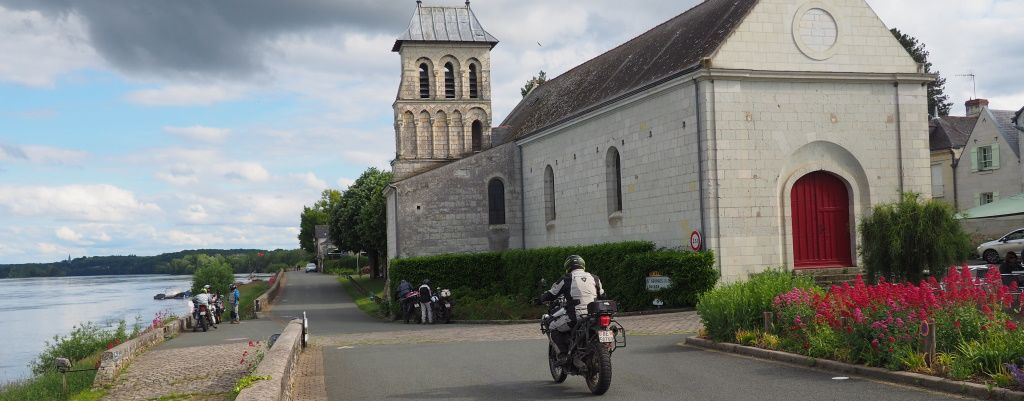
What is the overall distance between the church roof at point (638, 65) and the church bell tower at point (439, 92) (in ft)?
7.61

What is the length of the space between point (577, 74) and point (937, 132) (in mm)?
21224

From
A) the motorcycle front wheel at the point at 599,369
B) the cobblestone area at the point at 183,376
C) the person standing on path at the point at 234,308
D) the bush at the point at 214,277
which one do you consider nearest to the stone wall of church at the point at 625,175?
the person standing on path at the point at 234,308

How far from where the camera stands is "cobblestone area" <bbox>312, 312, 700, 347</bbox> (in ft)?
63.9

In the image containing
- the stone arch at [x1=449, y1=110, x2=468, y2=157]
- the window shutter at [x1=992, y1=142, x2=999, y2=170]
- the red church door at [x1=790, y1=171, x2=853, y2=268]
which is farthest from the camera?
the stone arch at [x1=449, y1=110, x2=468, y2=157]

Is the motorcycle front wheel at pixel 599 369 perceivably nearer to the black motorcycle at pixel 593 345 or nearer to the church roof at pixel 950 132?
the black motorcycle at pixel 593 345

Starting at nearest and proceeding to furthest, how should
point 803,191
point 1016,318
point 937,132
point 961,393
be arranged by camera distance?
point 961,393 → point 1016,318 → point 803,191 → point 937,132

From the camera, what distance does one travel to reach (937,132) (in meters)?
49.2

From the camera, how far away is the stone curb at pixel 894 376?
894cm

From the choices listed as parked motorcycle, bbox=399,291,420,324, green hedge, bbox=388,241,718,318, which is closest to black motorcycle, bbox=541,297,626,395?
green hedge, bbox=388,241,718,318

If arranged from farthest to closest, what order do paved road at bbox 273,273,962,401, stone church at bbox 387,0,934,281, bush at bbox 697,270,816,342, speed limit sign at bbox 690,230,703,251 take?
1. stone church at bbox 387,0,934,281
2. speed limit sign at bbox 690,230,703,251
3. bush at bbox 697,270,816,342
4. paved road at bbox 273,273,962,401

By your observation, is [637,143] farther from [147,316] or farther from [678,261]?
[147,316]

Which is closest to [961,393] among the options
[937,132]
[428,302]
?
[428,302]

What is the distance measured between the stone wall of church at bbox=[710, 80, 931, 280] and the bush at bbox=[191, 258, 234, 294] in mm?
41478

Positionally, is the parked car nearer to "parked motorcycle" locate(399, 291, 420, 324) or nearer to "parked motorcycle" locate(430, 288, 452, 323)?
"parked motorcycle" locate(430, 288, 452, 323)
